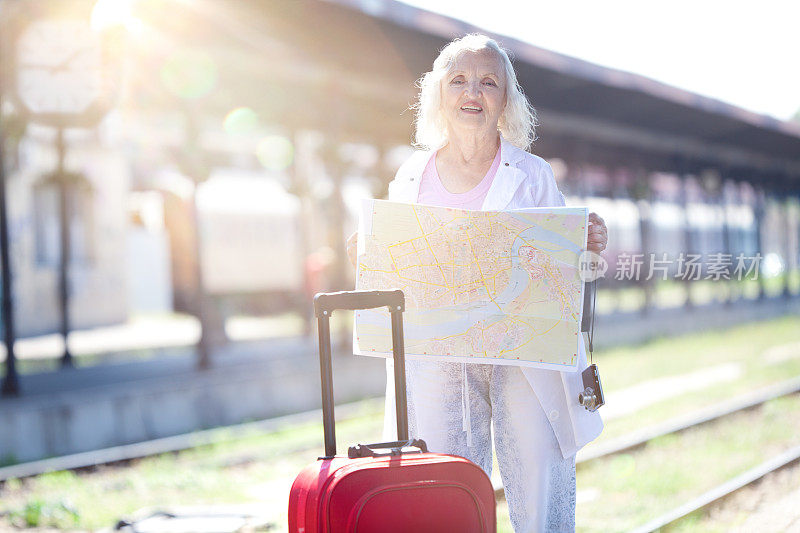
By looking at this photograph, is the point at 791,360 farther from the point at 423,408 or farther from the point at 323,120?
the point at 423,408

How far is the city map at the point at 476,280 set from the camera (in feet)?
8.14

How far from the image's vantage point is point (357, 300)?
2.33 meters

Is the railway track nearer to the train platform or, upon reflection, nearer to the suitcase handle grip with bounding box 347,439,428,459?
the train platform

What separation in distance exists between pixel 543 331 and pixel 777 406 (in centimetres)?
771

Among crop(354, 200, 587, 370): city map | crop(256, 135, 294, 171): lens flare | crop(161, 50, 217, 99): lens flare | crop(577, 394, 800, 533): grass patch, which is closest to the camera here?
crop(354, 200, 587, 370): city map

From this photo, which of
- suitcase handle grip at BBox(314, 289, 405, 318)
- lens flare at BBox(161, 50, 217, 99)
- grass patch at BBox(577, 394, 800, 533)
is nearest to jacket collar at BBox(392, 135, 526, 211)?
suitcase handle grip at BBox(314, 289, 405, 318)

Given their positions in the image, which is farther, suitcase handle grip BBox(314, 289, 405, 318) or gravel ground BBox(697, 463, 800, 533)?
gravel ground BBox(697, 463, 800, 533)

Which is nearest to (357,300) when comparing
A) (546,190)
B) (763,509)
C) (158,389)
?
(546,190)

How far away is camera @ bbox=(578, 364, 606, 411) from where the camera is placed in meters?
2.54

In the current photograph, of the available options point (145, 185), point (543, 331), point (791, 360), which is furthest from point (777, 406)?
point (145, 185)

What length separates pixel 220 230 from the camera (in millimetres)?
21625

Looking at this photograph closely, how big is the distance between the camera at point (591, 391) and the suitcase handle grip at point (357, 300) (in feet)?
2.02

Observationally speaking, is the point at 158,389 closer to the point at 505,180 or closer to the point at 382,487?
the point at 505,180

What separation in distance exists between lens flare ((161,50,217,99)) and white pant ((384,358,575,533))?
26.9ft
